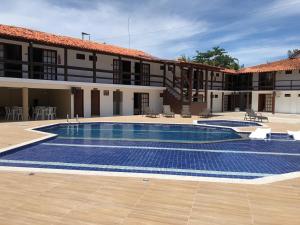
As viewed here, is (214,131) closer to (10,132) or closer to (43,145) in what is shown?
(43,145)

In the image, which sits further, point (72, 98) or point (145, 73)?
point (145, 73)

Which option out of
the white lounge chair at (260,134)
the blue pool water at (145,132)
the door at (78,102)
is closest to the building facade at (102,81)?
the door at (78,102)

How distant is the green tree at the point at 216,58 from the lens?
151 feet

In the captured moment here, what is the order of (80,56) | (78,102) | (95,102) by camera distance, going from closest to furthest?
(78,102) → (80,56) → (95,102)

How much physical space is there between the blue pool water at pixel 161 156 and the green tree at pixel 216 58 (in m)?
34.8

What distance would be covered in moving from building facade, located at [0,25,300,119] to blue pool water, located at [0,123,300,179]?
6477 mm

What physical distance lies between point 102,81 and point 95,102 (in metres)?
1.86

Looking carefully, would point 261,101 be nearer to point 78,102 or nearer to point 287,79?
point 287,79

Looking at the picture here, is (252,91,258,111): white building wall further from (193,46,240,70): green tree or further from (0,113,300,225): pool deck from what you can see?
(0,113,300,225): pool deck

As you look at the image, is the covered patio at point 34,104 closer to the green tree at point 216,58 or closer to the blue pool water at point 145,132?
the blue pool water at point 145,132

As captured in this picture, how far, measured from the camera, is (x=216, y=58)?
1823 inches

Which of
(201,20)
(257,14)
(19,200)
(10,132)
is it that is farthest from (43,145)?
(201,20)

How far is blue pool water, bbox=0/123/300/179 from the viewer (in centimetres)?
714

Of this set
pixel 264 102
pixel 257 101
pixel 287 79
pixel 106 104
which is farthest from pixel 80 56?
pixel 287 79
